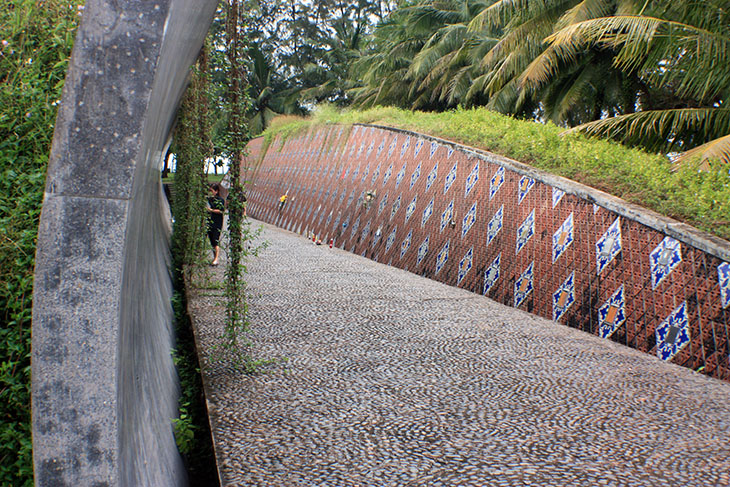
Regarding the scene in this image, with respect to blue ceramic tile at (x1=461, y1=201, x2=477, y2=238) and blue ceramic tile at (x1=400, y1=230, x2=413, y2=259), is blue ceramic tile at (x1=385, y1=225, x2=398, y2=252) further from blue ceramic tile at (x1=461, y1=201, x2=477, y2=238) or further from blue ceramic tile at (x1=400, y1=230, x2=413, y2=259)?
blue ceramic tile at (x1=461, y1=201, x2=477, y2=238)

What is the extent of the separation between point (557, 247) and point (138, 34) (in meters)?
6.26

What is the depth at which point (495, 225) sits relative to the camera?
856 centimetres

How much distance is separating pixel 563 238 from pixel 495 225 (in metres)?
1.50

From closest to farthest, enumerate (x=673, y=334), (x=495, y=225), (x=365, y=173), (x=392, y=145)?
1. (x=673, y=334)
2. (x=495, y=225)
3. (x=392, y=145)
4. (x=365, y=173)

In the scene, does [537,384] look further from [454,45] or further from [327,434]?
[454,45]

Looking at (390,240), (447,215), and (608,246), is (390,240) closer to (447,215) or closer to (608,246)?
(447,215)

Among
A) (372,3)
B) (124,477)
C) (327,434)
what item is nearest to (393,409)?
(327,434)

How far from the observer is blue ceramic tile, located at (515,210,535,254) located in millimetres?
7796

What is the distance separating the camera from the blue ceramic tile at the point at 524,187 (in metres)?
8.11

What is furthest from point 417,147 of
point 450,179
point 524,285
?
point 524,285

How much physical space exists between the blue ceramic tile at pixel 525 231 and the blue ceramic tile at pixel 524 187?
370mm

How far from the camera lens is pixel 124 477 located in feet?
5.99

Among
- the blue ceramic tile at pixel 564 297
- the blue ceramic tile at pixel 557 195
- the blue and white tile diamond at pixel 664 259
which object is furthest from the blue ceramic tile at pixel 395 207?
the blue and white tile diamond at pixel 664 259

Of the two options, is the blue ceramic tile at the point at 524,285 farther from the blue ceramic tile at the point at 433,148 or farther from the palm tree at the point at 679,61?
the blue ceramic tile at the point at 433,148
